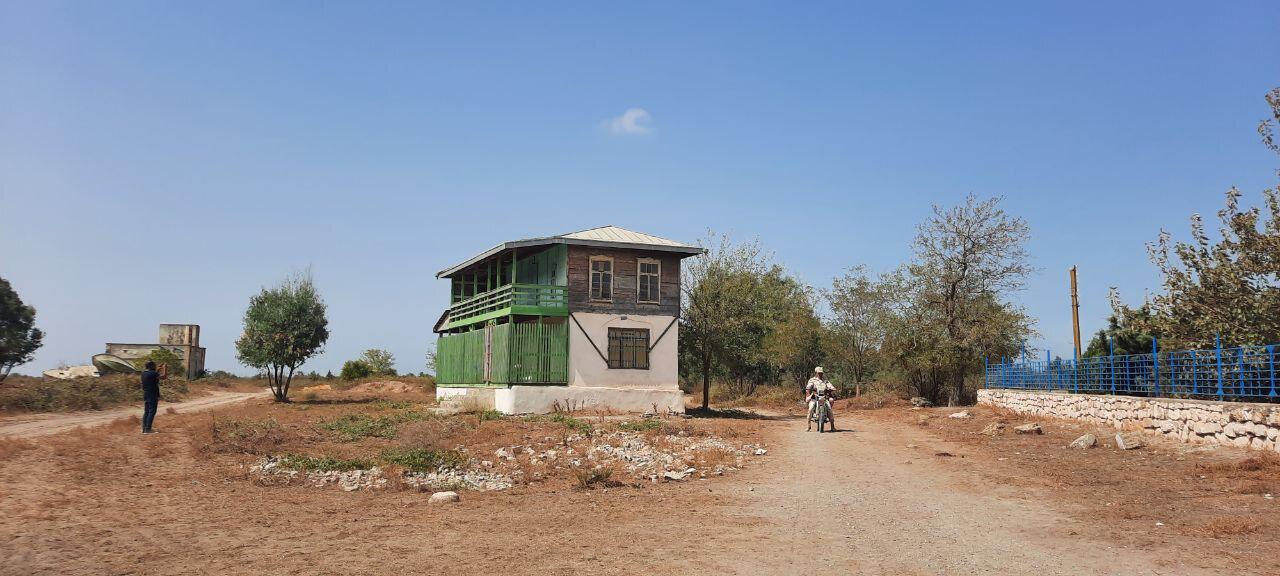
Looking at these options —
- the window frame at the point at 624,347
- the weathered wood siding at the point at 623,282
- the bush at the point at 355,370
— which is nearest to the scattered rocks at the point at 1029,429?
the window frame at the point at 624,347

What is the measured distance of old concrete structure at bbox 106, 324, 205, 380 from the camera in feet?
208

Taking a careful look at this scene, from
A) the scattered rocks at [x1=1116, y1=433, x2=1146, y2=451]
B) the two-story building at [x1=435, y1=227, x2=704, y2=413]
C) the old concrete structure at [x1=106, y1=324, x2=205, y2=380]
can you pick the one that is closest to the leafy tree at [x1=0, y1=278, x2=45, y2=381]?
the old concrete structure at [x1=106, y1=324, x2=205, y2=380]

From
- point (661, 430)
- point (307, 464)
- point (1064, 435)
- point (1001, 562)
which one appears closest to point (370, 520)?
point (307, 464)

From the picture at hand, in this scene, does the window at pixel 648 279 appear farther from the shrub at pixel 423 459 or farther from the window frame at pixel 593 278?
the shrub at pixel 423 459

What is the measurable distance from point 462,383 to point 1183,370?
83.2ft

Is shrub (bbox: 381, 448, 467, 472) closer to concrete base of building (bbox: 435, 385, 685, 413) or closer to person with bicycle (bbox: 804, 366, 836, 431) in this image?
person with bicycle (bbox: 804, 366, 836, 431)

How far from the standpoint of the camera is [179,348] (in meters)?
65.4

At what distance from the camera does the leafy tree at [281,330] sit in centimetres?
4297

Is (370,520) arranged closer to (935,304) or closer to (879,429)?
(879,429)

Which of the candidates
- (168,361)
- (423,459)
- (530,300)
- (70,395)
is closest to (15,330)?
(168,361)

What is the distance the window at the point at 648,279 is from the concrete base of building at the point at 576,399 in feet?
10.9

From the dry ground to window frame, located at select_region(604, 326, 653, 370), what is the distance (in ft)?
43.0

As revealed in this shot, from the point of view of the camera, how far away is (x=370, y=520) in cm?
1096

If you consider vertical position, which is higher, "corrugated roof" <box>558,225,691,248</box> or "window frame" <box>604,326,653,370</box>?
"corrugated roof" <box>558,225,691,248</box>
